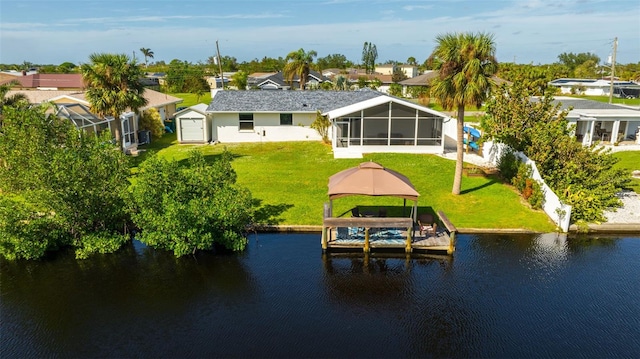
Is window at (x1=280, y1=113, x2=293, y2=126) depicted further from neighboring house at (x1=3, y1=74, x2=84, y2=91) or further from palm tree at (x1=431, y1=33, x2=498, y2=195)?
neighboring house at (x1=3, y1=74, x2=84, y2=91)

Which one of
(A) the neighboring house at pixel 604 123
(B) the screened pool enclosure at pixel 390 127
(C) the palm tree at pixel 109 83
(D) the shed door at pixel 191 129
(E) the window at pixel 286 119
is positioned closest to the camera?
(C) the palm tree at pixel 109 83

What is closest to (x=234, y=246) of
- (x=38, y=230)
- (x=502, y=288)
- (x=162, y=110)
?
(x=38, y=230)

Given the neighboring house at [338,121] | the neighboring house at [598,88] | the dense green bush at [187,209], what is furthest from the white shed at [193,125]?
the neighboring house at [598,88]

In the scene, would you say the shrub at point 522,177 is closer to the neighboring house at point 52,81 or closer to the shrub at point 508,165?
the shrub at point 508,165

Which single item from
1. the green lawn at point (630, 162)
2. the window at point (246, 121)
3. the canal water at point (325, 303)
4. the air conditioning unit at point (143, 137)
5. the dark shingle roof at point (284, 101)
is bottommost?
the canal water at point (325, 303)

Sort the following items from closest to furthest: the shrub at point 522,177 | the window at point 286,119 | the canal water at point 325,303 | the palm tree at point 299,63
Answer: the canal water at point 325,303 → the shrub at point 522,177 → the window at point 286,119 → the palm tree at point 299,63

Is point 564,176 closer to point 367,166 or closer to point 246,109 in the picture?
point 367,166

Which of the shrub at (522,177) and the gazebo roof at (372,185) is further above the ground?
the gazebo roof at (372,185)

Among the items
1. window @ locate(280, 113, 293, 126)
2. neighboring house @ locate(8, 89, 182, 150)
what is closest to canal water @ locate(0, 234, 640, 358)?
neighboring house @ locate(8, 89, 182, 150)
